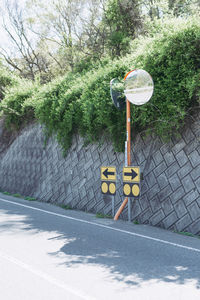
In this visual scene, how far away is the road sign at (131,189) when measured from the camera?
840 cm

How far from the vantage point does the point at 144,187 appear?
9.15 metres

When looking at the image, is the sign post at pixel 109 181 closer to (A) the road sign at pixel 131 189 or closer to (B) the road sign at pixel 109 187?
(B) the road sign at pixel 109 187

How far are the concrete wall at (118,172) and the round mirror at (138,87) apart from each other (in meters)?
1.40

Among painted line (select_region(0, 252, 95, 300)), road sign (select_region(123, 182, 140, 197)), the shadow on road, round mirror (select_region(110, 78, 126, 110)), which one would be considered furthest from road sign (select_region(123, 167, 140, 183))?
painted line (select_region(0, 252, 95, 300))

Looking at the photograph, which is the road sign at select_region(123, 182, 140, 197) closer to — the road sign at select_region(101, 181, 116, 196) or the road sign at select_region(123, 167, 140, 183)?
the road sign at select_region(123, 167, 140, 183)

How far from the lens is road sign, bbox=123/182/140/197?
8.40 metres

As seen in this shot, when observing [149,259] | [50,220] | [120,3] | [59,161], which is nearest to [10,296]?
[149,259]

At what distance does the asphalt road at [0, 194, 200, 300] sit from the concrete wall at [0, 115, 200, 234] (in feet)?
2.39

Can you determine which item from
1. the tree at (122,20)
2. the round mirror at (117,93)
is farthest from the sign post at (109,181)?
the tree at (122,20)

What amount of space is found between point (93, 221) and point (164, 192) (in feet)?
6.58

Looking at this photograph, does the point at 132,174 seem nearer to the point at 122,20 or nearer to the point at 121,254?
the point at 121,254

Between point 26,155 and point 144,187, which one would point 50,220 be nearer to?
point 144,187

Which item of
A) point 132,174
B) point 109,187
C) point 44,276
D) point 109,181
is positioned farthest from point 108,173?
point 44,276

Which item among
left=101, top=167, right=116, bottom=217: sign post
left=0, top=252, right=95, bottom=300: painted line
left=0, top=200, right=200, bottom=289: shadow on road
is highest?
left=101, top=167, right=116, bottom=217: sign post
